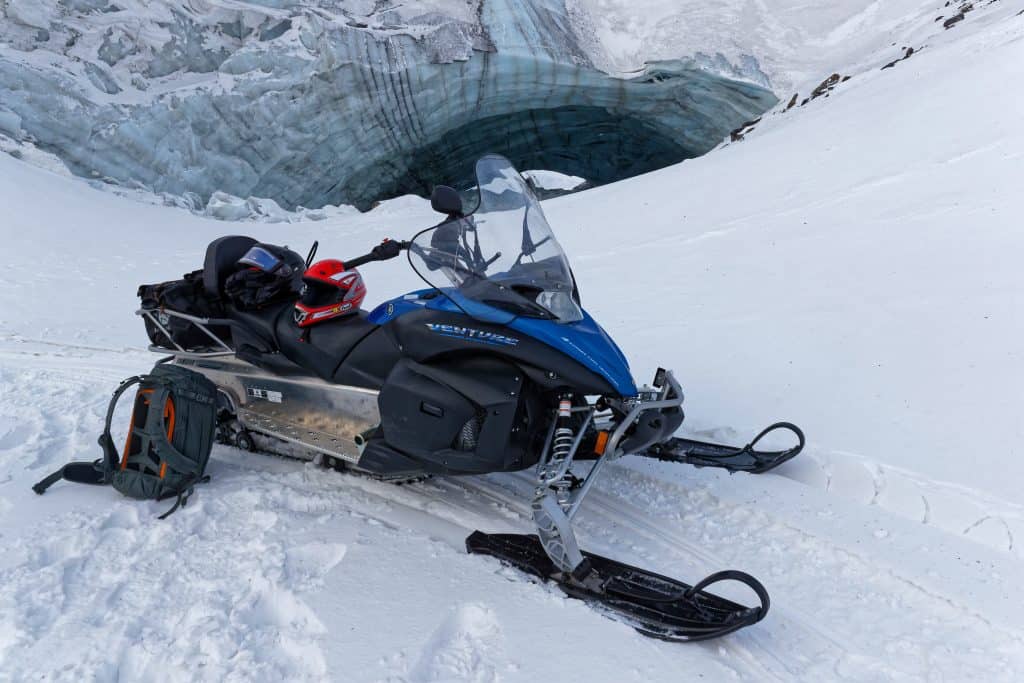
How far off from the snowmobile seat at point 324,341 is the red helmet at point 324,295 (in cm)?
3

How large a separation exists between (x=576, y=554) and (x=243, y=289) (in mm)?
1798

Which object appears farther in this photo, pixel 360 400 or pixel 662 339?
pixel 662 339

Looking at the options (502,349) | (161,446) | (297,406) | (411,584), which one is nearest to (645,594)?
(411,584)

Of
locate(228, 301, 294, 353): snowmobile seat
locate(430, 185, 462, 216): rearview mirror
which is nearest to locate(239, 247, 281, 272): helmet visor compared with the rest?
locate(228, 301, 294, 353): snowmobile seat

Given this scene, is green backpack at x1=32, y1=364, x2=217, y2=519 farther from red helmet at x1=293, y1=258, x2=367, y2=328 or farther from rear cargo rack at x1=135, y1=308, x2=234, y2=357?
red helmet at x1=293, y1=258, x2=367, y2=328

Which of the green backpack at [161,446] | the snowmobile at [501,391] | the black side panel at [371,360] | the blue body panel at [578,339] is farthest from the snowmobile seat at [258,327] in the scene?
the blue body panel at [578,339]

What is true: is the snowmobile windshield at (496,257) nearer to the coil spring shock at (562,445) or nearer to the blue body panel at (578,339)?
the blue body panel at (578,339)

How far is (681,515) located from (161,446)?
1.96 meters

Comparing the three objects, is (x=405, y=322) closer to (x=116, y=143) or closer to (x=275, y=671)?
(x=275, y=671)

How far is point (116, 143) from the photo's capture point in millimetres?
9906

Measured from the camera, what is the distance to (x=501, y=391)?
7.50 feet

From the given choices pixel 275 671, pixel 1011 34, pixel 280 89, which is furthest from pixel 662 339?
pixel 280 89

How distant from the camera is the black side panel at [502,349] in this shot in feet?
7.25

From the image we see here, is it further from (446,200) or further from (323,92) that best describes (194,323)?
(323,92)
